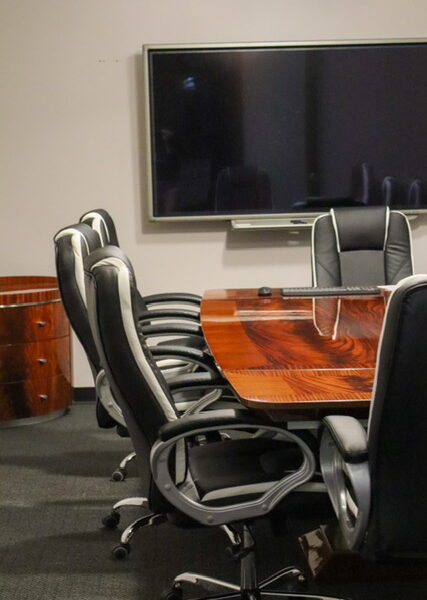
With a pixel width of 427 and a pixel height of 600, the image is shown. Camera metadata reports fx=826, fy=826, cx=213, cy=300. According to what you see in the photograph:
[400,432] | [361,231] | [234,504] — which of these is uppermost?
[361,231]

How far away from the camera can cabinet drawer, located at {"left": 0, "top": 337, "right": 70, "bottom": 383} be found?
4219 mm

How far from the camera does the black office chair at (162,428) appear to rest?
5.99ft

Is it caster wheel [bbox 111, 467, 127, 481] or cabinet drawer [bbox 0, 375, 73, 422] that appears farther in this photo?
cabinet drawer [bbox 0, 375, 73, 422]

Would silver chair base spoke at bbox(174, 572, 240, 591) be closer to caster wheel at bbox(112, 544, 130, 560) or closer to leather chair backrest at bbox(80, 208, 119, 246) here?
caster wheel at bbox(112, 544, 130, 560)

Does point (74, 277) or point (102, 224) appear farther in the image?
point (102, 224)

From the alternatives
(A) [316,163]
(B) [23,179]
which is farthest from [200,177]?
(B) [23,179]

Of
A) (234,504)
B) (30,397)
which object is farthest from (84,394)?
(234,504)

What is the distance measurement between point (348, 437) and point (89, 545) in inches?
59.0

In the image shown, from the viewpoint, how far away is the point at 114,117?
4586 millimetres

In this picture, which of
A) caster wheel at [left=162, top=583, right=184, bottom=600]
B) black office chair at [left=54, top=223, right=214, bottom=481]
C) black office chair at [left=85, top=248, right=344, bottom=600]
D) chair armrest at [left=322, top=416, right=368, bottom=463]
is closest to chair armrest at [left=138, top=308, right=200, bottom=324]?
black office chair at [left=54, top=223, right=214, bottom=481]

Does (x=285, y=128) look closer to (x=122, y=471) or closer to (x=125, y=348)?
(x=122, y=471)

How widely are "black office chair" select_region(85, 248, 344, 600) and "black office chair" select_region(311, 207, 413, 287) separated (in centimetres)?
187

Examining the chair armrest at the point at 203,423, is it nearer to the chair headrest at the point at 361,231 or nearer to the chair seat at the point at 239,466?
the chair seat at the point at 239,466

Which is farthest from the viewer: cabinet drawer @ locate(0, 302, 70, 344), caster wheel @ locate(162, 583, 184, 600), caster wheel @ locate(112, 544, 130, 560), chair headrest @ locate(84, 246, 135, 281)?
cabinet drawer @ locate(0, 302, 70, 344)
